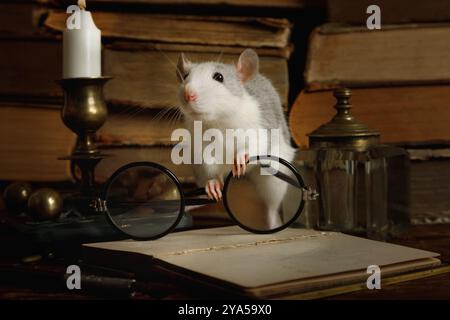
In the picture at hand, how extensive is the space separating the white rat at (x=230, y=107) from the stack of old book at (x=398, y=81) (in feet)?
0.90

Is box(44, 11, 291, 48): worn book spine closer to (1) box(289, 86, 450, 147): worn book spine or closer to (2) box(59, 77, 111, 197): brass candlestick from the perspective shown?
(1) box(289, 86, 450, 147): worn book spine

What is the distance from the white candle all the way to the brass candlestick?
23 millimetres

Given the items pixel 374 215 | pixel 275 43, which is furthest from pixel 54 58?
pixel 374 215

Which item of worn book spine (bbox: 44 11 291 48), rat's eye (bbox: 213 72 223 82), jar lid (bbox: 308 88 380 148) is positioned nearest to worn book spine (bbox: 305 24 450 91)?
worn book spine (bbox: 44 11 291 48)

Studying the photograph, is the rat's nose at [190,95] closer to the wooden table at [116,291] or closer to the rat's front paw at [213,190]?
the rat's front paw at [213,190]

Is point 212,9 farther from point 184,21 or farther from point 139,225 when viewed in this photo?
point 139,225

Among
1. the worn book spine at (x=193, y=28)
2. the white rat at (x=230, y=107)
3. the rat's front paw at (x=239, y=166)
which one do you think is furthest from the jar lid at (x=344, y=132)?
the worn book spine at (x=193, y=28)

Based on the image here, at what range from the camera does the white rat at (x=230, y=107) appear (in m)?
0.98

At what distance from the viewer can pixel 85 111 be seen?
3.39 feet

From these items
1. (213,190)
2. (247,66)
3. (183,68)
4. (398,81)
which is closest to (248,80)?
(247,66)

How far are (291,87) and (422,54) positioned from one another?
0.34 m

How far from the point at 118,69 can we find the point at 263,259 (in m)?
0.74

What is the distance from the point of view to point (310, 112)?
1306 millimetres

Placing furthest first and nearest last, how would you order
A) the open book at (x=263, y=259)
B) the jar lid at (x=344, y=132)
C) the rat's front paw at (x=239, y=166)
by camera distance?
the jar lid at (x=344, y=132)
the rat's front paw at (x=239, y=166)
the open book at (x=263, y=259)
